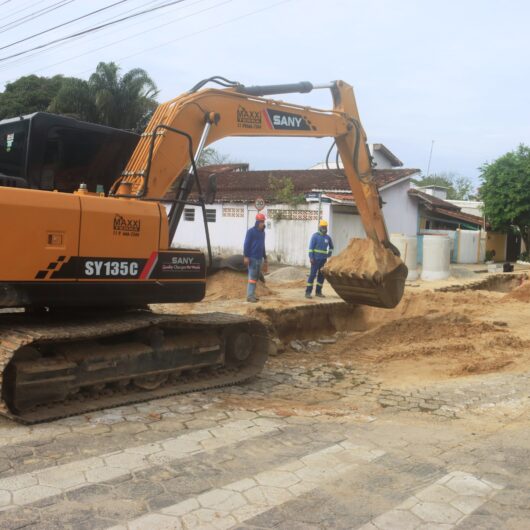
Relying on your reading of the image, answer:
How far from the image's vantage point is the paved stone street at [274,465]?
366 centimetres

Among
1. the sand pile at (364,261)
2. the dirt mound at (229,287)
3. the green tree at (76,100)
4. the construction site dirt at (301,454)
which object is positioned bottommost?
the construction site dirt at (301,454)

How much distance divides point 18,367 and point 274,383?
3.03m

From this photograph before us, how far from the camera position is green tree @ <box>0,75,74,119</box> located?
32188 millimetres

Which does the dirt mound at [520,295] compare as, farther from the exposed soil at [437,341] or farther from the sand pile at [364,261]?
the sand pile at [364,261]

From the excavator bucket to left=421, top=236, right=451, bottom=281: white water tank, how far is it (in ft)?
30.9

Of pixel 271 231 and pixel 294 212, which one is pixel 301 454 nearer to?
pixel 294 212

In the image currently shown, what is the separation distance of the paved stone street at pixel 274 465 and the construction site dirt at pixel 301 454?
14mm

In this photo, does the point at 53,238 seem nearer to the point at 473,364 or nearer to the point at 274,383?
the point at 274,383

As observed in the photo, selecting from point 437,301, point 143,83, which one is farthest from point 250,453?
point 143,83

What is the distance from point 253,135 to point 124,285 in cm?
261

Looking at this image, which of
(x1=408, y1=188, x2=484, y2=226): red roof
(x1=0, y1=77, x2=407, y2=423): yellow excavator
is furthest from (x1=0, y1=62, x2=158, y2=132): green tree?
(x1=0, y1=77, x2=407, y2=423): yellow excavator

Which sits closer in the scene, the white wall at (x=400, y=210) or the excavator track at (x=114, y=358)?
the excavator track at (x=114, y=358)

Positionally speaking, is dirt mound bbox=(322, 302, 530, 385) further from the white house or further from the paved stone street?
the white house

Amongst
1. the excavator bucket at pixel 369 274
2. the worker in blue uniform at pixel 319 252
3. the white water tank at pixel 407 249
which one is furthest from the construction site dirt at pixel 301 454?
the white water tank at pixel 407 249
